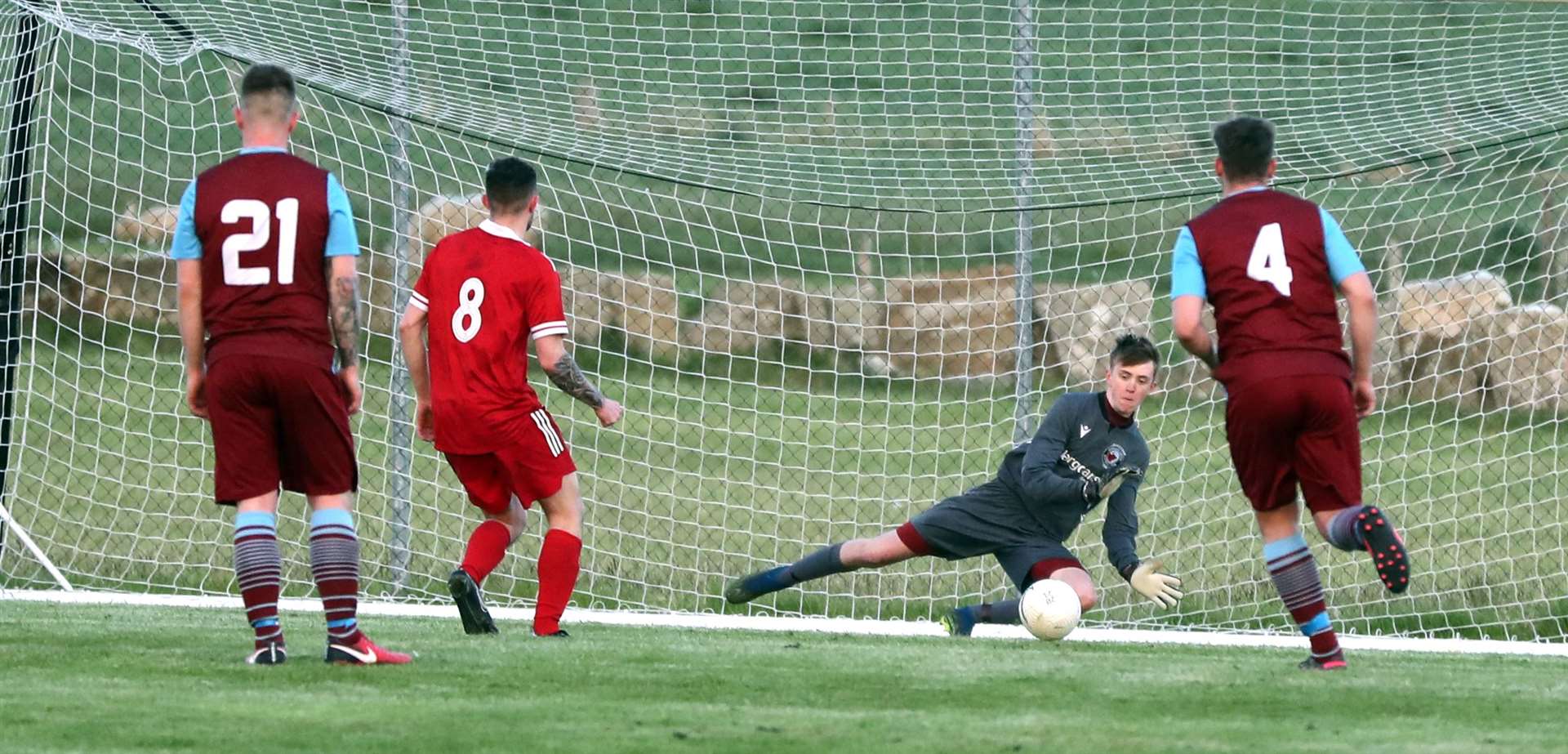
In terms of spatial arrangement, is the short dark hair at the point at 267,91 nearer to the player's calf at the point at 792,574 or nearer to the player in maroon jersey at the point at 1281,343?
the player in maroon jersey at the point at 1281,343

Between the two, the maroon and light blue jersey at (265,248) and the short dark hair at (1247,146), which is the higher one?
the short dark hair at (1247,146)

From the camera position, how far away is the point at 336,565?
5195 millimetres

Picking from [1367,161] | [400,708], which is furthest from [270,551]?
[1367,161]

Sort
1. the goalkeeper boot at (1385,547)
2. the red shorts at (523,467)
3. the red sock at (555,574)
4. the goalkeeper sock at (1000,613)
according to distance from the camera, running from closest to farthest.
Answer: the goalkeeper boot at (1385,547) → the red shorts at (523,467) → the red sock at (555,574) → the goalkeeper sock at (1000,613)

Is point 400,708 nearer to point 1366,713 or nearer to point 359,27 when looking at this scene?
point 1366,713

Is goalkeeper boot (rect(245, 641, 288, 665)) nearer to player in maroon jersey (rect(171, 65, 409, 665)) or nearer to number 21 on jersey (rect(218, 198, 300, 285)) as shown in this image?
player in maroon jersey (rect(171, 65, 409, 665))

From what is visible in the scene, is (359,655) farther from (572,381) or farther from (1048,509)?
(1048,509)

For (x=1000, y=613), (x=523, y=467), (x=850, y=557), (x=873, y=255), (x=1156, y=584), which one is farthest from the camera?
(x=873, y=255)

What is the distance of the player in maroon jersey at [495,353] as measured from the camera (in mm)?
6219

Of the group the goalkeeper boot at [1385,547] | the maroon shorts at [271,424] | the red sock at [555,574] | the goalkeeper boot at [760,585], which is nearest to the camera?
the goalkeeper boot at [1385,547]

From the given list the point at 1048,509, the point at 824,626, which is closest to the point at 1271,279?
the point at 1048,509

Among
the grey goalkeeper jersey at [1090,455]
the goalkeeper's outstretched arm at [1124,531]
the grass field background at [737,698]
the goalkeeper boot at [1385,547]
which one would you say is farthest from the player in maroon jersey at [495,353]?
the goalkeeper boot at [1385,547]

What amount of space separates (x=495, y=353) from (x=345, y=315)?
1125 mm

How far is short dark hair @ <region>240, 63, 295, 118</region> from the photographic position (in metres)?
5.18
